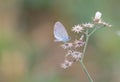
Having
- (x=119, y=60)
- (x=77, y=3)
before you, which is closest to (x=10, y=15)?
(x=77, y=3)

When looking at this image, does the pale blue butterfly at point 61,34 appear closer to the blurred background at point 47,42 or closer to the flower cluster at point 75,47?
the flower cluster at point 75,47

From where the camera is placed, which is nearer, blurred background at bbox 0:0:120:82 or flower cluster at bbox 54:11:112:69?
flower cluster at bbox 54:11:112:69

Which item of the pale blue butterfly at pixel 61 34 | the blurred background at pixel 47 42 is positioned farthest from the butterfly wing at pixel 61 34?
the blurred background at pixel 47 42

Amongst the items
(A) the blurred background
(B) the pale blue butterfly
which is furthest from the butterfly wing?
(A) the blurred background

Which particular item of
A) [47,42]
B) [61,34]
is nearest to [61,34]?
[61,34]

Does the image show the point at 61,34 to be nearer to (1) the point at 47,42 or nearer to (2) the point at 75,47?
(2) the point at 75,47

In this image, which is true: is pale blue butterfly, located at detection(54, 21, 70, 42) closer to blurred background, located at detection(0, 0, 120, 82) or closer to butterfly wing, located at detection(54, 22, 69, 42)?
butterfly wing, located at detection(54, 22, 69, 42)

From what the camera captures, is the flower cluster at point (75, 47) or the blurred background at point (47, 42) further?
the blurred background at point (47, 42)

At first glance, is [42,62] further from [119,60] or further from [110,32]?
[119,60]
